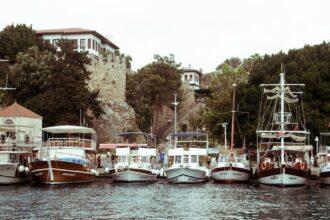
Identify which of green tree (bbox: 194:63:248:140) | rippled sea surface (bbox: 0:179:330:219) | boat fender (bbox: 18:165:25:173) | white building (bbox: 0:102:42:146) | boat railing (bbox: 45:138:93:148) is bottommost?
rippled sea surface (bbox: 0:179:330:219)

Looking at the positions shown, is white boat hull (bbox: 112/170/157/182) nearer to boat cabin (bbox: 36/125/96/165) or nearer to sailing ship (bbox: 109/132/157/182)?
sailing ship (bbox: 109/132/157/182)

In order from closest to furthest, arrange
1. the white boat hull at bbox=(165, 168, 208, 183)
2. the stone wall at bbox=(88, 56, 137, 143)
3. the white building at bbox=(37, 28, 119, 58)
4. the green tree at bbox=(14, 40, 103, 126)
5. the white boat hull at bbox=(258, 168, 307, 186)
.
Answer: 1. the white boat hull at bbox=(258, 168, 307, 186)
2. the white boat hull at bbox=(165, 168, 208, 183)
3. the green tree at bbox=(14, 40, 103, 126)
4. the stone wall at bbox=(88, 56, 137, 143)
5. the white building at bbox=(37, 28, 119, 58)

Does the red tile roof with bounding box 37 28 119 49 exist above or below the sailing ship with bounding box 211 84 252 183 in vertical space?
above

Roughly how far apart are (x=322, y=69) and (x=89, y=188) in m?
33.5

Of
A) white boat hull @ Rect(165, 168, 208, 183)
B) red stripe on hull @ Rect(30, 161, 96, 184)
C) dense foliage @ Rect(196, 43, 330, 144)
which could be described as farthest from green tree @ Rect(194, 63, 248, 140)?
red stripe on hull @ Rect(30, 161, 96, 184)

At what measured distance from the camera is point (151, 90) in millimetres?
94688

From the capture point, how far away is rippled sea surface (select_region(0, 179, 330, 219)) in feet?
106

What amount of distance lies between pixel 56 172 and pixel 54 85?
25.5 m

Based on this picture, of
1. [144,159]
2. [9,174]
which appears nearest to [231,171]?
[144,159]

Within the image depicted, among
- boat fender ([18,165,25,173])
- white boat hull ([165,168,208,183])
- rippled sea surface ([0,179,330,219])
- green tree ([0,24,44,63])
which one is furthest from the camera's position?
green tree ([0,24,44,63])

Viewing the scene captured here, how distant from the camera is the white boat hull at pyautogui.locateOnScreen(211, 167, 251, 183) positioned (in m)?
53.9

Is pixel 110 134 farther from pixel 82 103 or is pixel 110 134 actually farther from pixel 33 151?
pixel 33 151

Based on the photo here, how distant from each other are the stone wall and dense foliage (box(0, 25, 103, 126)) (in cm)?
310

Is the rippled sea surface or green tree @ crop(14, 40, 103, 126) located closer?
the rippled sea surface
